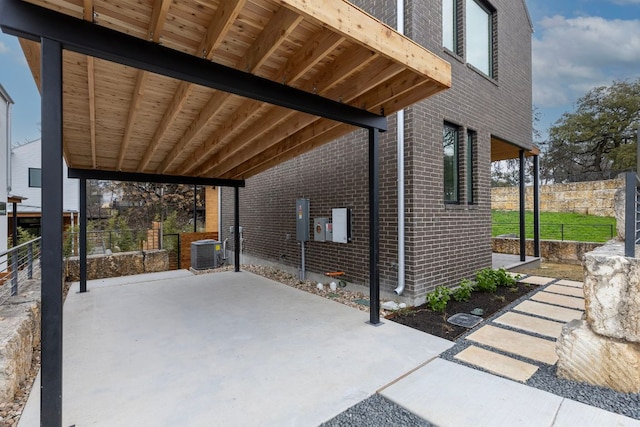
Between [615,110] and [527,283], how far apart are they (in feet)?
65.5

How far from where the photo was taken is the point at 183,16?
227 cm

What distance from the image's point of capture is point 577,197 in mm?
15461

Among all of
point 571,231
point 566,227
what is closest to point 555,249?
point 571,231

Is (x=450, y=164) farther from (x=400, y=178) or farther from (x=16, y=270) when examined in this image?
(x=16, y=270)

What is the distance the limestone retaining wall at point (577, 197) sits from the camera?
14.4 m

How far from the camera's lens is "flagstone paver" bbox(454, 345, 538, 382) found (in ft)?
8.73

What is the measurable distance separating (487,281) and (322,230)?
313 centimetres

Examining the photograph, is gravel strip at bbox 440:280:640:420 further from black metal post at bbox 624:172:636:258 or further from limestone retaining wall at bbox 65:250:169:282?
limestone retaining wall at bbox 65:250:169:282

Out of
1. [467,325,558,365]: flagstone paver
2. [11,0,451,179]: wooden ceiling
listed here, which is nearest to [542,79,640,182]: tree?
[467,325,558,365]: flagstone paver

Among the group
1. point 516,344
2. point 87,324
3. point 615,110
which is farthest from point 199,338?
point 615,110

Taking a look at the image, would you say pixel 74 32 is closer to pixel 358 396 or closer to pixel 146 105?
pixel 146 105

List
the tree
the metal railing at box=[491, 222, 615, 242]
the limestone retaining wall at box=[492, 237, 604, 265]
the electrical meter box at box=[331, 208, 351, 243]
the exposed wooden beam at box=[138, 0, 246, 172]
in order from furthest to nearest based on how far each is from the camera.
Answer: the tree → the metal railing at box=[491, 222, 615, 242] → the limestone retaining wall at box=[492, 237, 604, 265] → the electrical meter box at box=[331, 208, 351, 243] → the exposed wooden beam at box=[138, 0, 246, 172]

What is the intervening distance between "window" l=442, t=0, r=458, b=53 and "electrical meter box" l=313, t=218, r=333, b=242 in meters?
3.91

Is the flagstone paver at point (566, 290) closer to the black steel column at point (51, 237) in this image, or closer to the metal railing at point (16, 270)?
the black steel column at point (51, 237)
